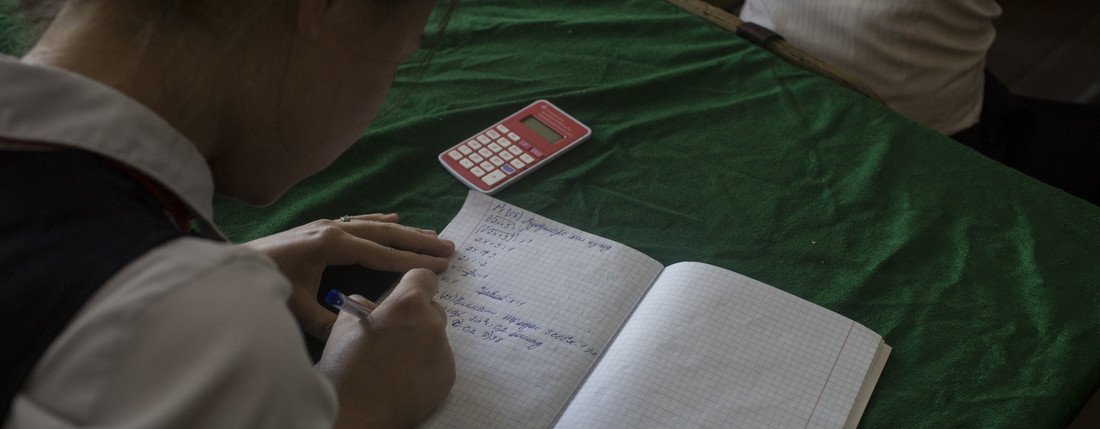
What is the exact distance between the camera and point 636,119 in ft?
3.54

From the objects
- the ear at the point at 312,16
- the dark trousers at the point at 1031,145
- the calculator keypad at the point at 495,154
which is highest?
the ear at the point at 312,16

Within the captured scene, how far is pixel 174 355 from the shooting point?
456mm

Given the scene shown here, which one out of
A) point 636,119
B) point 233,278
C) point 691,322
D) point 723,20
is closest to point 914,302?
point 691,322

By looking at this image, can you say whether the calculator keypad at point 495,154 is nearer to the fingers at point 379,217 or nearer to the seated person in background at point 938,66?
the fingers at point 379,217

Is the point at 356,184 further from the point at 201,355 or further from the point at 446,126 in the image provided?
the point at 201,355

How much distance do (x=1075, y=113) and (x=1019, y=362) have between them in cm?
89

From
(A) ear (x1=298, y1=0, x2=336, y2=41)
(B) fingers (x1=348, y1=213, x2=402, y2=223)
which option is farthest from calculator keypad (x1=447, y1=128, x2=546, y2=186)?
(A) ear (x1=298, y1=0, x2=336, y2=41)

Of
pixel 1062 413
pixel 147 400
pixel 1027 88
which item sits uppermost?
pixel 147 400

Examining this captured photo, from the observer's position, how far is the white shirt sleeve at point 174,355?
44 cm

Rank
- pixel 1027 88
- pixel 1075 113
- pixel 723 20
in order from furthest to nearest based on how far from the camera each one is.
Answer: pixel 1027 88 < pixel 1075 113 < pixel 723 20

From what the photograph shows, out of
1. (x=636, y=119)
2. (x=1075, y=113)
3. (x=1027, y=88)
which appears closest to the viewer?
(x=636, y=119)

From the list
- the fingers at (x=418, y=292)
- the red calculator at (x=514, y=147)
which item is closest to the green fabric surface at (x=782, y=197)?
the red calculator at (x=514, y=147)

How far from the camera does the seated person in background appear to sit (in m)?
1.29

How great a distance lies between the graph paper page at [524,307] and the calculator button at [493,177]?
0.02m
